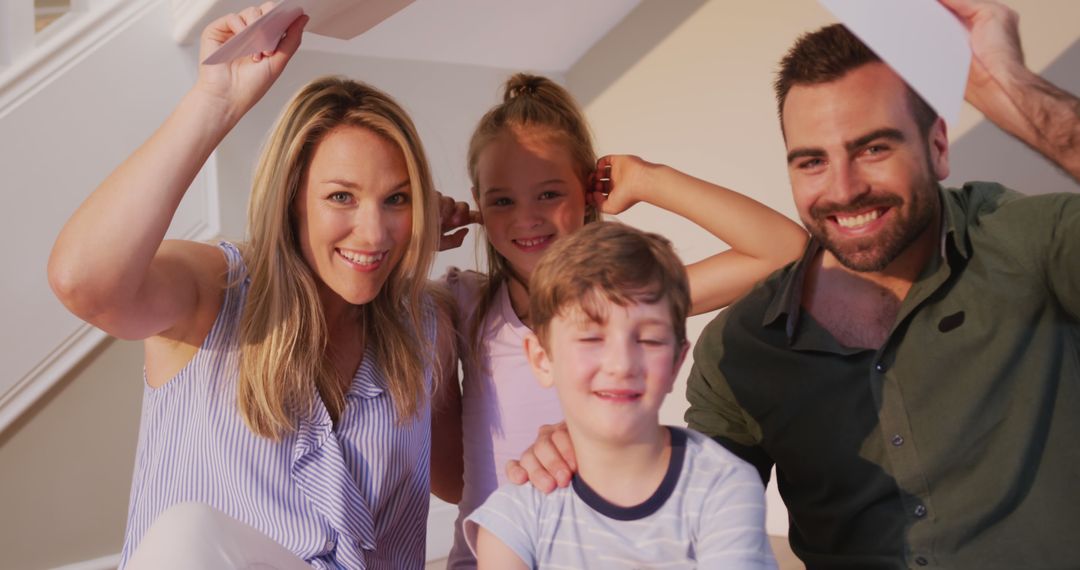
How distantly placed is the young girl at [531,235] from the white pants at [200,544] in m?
0.54

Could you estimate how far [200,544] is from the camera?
3.84 feet

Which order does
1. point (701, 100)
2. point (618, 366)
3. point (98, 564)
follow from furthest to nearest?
point (701, 100) < point (98, 564) < point (618, 366)

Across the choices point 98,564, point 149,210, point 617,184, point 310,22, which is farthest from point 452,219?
point 98,564

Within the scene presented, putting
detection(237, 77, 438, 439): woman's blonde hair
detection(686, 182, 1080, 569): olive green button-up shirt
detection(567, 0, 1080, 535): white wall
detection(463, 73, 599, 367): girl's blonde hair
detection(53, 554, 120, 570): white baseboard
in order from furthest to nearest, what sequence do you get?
detection(567, 0, 1080, 535): white wall → detection(53, 554, 120, 570): white baseboard → detection(463, 73, 599, 367): girl's blonde hair → detection(237, 77, 438, 439): woman's blonde hair → detection(686, 182, 1080, 569): olive green button-up shirt

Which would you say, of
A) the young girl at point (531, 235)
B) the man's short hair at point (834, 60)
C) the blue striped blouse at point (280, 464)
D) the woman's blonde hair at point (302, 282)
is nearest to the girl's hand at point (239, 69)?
the woman's blonde hair at point (302, 282)

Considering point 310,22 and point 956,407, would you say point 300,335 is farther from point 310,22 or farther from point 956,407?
point 956,407

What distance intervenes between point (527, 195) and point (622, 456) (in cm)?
73

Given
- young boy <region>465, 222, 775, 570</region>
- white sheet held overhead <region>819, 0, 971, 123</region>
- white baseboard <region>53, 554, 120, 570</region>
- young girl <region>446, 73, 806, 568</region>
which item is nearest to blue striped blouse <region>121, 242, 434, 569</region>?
young girl <region>446, 73, 806, 568</region>

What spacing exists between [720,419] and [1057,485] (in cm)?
46

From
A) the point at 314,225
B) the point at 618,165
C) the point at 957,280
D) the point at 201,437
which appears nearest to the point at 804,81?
the point at 957,280

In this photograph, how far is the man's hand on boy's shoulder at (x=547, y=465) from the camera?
3.98 ft

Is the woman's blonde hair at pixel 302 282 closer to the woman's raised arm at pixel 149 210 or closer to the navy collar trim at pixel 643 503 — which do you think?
the woman's raised arm at pixel 149 210

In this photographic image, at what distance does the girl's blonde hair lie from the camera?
1893 millimetres

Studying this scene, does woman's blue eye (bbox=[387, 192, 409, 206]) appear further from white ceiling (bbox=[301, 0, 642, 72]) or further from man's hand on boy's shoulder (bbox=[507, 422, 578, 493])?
white ceiling (bbox=[301, 0, 642, 72])
